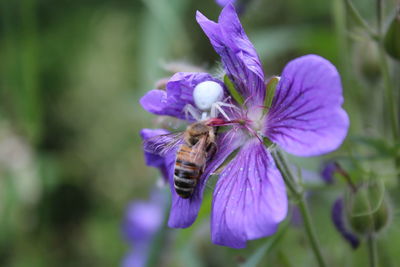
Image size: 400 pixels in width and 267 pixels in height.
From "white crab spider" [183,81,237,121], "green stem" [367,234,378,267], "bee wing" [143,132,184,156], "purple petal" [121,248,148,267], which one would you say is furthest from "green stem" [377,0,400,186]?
"purple petal" [121,248,148,267]

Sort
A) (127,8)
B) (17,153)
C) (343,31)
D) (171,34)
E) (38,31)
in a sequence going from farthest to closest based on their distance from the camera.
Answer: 1. (127,8)
2. (38,31)
3. (17,153)
4. (171,34)
5. (343,31)

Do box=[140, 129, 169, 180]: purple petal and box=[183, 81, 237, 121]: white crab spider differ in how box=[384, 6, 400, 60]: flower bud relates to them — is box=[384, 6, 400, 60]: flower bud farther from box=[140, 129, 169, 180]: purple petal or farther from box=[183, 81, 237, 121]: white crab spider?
box=[140, 129, 169, 180]: purple petal

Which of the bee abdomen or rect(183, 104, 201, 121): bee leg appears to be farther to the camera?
rect(183, 104, 201, 121): bee leg

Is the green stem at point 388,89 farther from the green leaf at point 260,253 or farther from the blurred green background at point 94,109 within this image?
the blurred green background at point 94,109

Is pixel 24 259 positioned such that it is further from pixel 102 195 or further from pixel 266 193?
pixel 266 193

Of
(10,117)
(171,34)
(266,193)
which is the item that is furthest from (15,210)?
(266,193)

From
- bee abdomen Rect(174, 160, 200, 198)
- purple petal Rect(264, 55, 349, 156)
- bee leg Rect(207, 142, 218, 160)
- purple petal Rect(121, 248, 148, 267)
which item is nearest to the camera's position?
purple petal Rect(264, 55, 349, 156)

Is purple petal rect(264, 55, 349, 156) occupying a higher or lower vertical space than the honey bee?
higher
